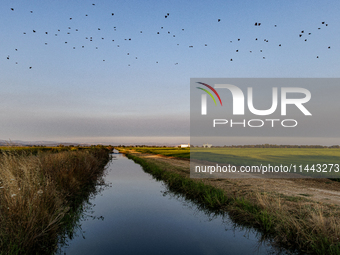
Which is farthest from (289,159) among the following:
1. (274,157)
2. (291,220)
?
(291,220)

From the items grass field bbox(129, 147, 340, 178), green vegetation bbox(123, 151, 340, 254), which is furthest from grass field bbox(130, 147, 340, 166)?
green vegetation bbox(123, 151, 340, 254)

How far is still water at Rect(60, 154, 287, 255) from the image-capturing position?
7.05m

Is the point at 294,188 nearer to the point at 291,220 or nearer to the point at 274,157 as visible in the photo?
the point at 291,220

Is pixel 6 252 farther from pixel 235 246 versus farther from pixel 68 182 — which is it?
pixel 68 182

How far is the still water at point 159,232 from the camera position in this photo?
7.05m

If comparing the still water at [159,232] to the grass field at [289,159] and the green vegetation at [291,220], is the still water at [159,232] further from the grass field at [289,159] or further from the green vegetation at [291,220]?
the grass field at [289,159]

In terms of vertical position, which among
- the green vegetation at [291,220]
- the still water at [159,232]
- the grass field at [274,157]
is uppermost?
the green vegetation at [291,220]

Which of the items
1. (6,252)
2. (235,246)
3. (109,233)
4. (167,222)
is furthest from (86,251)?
(235,246)

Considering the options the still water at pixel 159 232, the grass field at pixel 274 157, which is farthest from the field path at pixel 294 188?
the grass field at pixel 274 157

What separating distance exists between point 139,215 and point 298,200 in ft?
24.0

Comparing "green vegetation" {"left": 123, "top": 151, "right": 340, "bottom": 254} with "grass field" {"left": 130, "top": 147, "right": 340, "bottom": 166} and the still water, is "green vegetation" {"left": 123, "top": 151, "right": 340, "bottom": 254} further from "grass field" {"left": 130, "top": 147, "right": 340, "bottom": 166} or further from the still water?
"grass field" {"left": 130, "top": 147, "right": 340, "bottom": 166}

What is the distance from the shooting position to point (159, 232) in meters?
8.55

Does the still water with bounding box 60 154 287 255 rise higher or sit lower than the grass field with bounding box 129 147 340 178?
higher

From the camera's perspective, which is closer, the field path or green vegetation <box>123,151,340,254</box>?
green vegetation <box>123,151,340,254</box>
